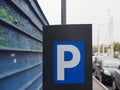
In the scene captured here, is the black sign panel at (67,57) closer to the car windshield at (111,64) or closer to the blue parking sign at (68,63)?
the blue parking sign at (68,63)

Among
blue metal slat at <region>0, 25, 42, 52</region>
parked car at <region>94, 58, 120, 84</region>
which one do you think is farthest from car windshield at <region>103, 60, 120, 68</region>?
blue metal slat at <region>0, 25, 42, 52</region>

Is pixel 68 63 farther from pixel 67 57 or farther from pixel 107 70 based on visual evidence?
pixel 107 70

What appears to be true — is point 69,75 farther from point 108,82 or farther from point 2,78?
point 108,82

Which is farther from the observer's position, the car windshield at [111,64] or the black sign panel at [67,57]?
the car windshield at [111,64]

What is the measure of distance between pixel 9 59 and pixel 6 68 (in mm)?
143

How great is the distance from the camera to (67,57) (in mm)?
3533

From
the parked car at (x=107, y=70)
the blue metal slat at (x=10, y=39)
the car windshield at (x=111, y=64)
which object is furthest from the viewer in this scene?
the car windshield at (x=111, y=64)

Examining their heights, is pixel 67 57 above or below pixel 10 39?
below

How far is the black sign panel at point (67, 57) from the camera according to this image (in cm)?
353

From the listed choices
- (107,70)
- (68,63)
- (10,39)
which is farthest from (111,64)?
(10,39)

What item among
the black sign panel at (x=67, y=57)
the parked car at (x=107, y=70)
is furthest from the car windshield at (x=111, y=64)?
the black sign panel at (x=67, y=57)

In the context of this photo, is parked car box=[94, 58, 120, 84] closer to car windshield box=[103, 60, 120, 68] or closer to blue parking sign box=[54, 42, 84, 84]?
car windshield box=[103, 60, 120, 68]

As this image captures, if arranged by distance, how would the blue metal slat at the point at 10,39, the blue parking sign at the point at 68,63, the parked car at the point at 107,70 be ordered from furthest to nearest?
1. the parked car at the point at 107,70
2. the blue parking sign at the point at 68,63
3. the blue metal slat at the point at 10,39

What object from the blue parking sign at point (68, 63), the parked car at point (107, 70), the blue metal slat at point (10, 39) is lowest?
the parked car at point (107, 70)
